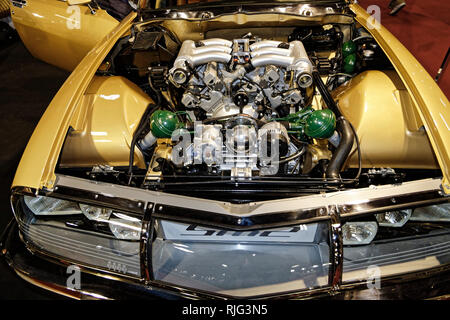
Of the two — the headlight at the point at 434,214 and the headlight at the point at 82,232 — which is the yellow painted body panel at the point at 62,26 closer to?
the headlight at the point at 82,232

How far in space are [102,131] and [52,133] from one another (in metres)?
0.25

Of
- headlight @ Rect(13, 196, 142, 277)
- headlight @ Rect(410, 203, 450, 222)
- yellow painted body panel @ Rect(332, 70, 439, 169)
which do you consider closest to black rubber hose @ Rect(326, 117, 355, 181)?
yellow painted body panel @ Rect(332, 70, 439, 169)

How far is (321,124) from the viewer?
140 cm

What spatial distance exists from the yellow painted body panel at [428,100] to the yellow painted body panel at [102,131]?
51.1 inches

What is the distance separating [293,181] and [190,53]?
36.1 inches

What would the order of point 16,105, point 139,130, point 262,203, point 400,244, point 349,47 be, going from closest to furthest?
1. point 262,203
2. point 400,244
3. point 139,130
4. point 349,47
5. point 16,105

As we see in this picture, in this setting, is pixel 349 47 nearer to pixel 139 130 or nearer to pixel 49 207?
pixel 139 130

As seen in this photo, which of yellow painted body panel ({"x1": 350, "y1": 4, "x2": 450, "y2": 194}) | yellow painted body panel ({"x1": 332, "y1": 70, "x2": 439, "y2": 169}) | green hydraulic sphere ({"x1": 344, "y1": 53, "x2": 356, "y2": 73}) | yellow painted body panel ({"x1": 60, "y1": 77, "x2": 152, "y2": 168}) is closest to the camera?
yellow painted body panel ({"x1": 350, "y1": 4, "x2": 450, "y2": 194})

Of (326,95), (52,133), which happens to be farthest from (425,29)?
(52,133)

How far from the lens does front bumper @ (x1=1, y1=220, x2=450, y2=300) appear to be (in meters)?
1.21

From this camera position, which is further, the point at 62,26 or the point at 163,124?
the point at 62,26

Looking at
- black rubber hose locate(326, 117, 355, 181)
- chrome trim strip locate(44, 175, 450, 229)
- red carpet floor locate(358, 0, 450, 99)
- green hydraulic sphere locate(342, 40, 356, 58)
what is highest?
red carpet floor locate(358, 0, 450, 99)

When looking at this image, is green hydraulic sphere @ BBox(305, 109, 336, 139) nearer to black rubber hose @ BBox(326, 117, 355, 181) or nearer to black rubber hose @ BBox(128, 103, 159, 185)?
black rubber hose @ BBox(326, 117, 355, 181)
